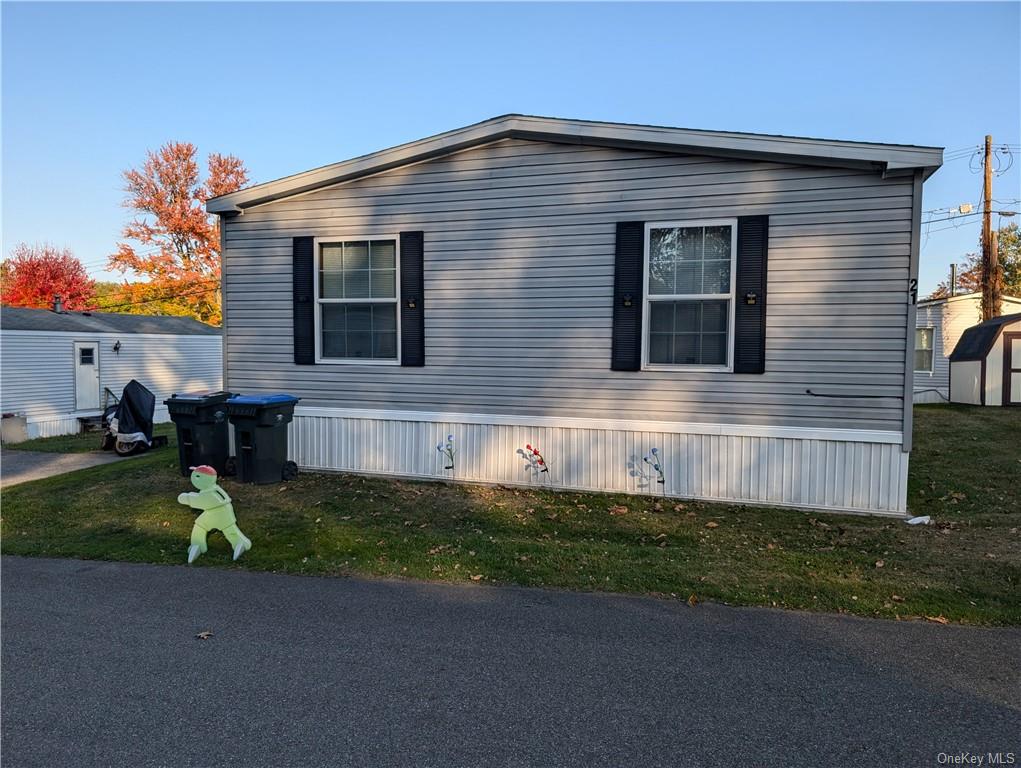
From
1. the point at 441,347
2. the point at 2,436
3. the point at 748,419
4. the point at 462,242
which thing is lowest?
the point at 2,436

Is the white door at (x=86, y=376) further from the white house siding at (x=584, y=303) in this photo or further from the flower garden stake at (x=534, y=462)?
the flower garden stake at (x=534, y=462)

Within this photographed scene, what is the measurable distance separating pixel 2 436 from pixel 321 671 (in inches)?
605

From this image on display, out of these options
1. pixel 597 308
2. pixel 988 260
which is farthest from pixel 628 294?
pixel 988 260

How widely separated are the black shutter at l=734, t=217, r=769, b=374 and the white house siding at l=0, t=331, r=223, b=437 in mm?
16140

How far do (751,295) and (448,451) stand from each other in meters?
4.04

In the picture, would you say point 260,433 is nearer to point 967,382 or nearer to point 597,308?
point 597,308

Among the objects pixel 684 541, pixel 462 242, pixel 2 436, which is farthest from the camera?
pixel 2 436

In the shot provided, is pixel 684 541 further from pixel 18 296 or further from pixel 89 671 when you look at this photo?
pixel 18 296

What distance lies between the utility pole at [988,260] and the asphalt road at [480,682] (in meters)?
20.8

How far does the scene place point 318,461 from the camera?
349 inches

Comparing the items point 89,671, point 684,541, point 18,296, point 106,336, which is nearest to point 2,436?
point 106,336

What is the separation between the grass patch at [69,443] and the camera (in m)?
13.5

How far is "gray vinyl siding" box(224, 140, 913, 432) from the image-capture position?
6797mm

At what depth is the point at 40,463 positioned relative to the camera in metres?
11.6
